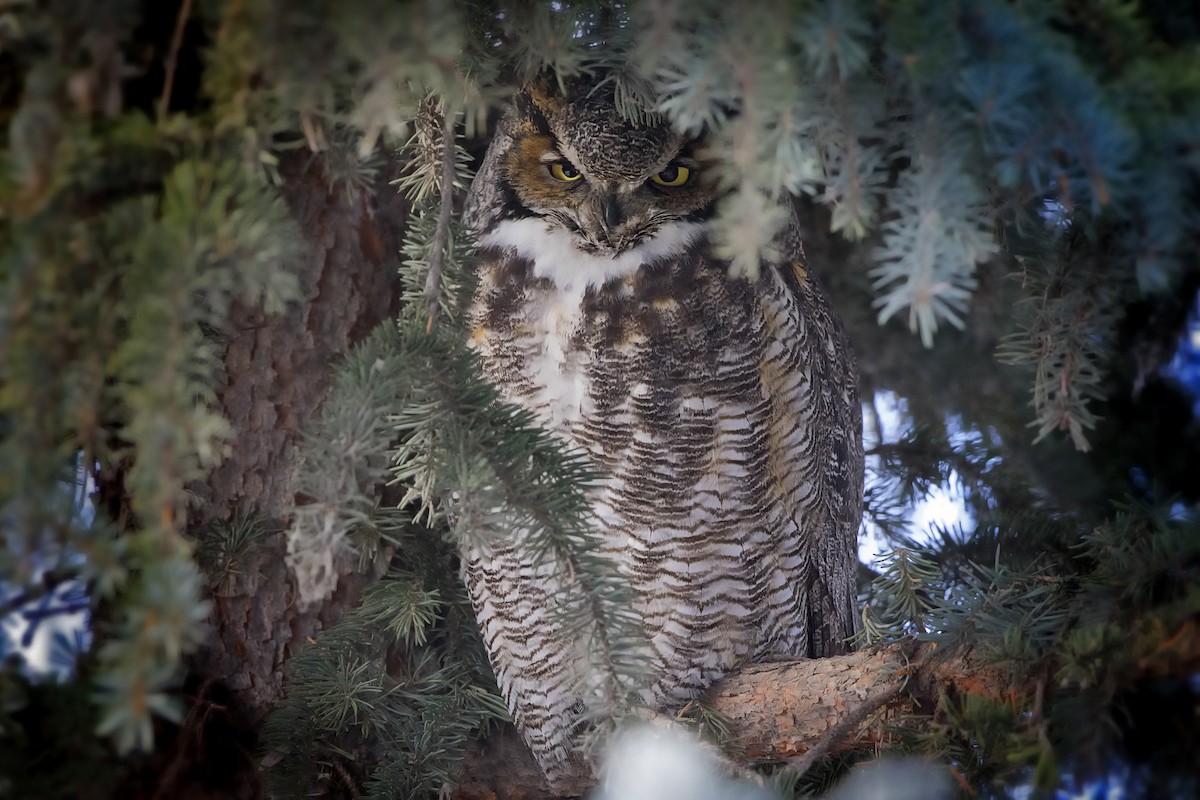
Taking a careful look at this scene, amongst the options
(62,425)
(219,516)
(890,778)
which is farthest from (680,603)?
(62,425)

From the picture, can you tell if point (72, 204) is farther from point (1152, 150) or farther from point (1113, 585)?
point (1113, 585)

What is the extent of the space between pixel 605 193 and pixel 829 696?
3.15 feet

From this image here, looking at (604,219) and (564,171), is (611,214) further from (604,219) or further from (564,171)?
(564,171)

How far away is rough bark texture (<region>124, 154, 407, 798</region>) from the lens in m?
1.64

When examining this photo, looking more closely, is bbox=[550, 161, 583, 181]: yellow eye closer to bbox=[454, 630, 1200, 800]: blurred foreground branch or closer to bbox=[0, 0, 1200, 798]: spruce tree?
bbox=[0, 0, 1200, 798]: spruce tree

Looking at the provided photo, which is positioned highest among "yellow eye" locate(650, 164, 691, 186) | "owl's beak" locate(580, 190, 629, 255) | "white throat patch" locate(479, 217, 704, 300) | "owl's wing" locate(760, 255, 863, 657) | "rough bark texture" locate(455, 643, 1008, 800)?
"yellow eye" locate(650, 164, 691, 186)

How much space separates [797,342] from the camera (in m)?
1.79

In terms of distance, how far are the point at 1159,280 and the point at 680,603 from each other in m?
1.08

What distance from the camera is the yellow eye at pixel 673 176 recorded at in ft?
5.67

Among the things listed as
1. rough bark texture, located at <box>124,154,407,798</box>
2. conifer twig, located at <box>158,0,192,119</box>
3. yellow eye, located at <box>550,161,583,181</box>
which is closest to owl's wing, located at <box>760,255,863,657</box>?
yellow eye, located at <box>550,161,583,181</box>

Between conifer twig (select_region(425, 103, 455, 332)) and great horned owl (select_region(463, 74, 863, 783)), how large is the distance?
15.3 inches

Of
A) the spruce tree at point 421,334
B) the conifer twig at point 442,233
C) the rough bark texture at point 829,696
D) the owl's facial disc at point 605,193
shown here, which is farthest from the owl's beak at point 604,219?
the rough bark texture at point 829,696

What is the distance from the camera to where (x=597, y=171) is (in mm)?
1667

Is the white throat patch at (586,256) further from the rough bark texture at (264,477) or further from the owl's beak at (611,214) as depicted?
the rough bark texture at (264,477)
